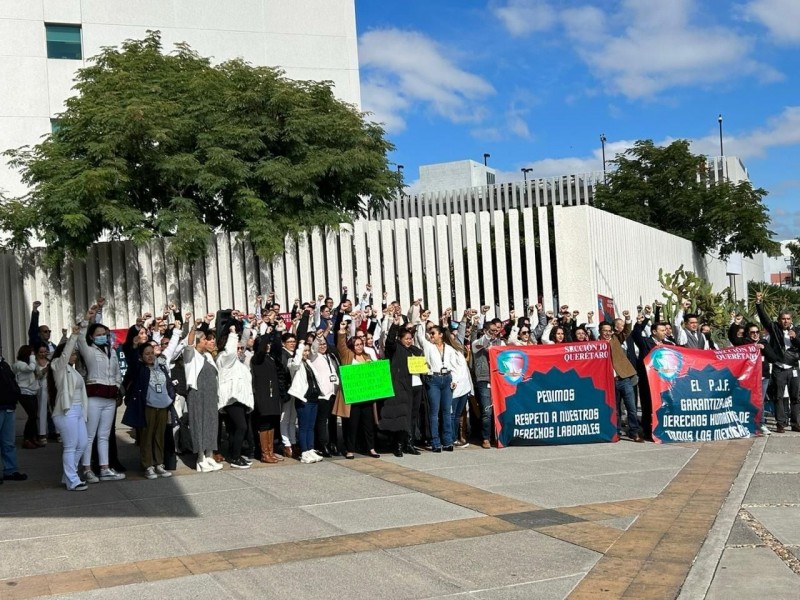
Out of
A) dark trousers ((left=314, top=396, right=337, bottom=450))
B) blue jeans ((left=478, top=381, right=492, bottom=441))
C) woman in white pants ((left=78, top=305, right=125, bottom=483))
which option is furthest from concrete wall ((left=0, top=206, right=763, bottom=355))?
woman in white pants ((left=78, top=305, right=125, bottom=483))

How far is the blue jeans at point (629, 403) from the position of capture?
13.8m

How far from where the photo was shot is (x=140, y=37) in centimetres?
3077

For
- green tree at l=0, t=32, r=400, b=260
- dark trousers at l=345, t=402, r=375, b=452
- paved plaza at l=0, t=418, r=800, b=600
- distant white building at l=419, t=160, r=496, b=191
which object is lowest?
paved plaza at l=0, t=418, r=800, b=600

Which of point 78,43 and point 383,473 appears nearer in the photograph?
point 383,473

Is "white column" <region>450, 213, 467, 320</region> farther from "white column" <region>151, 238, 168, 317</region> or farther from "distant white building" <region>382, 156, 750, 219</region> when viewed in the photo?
"distant white building" <region>382, 156, 750, 219</region>

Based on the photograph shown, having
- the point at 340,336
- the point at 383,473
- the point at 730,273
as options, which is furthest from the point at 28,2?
the point at 730,273

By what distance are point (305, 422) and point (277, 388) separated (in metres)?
0.63

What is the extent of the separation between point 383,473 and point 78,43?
2335cm

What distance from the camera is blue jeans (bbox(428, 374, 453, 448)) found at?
13062mm

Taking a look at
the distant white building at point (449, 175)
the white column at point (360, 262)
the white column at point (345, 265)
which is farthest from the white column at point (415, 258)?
the distant white building at point (449, 175)

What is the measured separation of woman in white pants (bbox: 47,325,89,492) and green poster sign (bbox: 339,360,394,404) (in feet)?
11.3

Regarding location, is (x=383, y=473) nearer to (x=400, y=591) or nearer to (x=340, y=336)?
(x=340, y=336)

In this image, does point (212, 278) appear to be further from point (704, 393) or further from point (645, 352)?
point (704, 393)

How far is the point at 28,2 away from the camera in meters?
28.6
